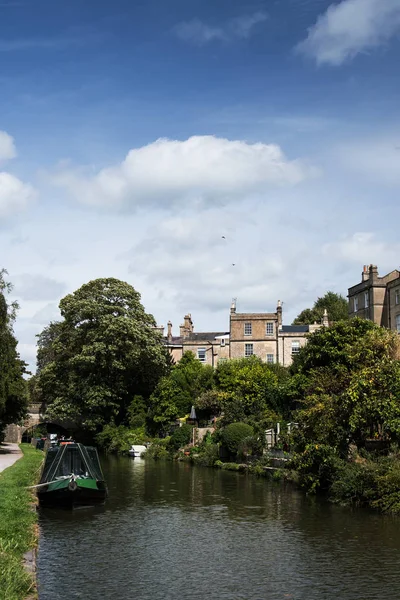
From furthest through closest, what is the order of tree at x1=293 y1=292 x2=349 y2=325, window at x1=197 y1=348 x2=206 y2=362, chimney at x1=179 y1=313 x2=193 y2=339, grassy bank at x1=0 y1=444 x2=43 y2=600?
tree at x1=293 y1=292 x2=349 y2=325
chimney at x1=179 y1=313 x2=193 y2=339
window at x1=197 y1=348 x2=206 y2=362
grassy bank at x1=0 y1=444 x2=43 y2=600

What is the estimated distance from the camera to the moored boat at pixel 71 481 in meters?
25.8

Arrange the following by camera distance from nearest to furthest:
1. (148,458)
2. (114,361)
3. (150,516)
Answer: (150,516), (148,458), (114,361)

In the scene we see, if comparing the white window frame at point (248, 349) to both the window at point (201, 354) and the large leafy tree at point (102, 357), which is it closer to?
the window at point (201, 354)

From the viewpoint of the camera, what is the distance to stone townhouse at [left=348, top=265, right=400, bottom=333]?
56.0 m

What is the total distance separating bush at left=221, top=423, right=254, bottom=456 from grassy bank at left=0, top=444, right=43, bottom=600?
14680 millimetres

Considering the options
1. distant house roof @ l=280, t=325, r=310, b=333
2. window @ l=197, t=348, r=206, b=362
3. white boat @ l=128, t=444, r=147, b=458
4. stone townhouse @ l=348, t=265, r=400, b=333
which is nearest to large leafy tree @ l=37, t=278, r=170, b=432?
white boat @ l=128, t=444, r=147, b=458

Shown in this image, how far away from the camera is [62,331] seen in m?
65.8

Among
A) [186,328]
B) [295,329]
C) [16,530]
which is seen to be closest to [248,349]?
[295,329]

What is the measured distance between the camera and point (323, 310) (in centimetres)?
8812

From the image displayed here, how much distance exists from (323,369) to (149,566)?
999 inches

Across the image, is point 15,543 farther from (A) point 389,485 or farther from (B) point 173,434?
(B) point 173,434

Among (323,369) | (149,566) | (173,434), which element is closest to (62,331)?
(173,434)

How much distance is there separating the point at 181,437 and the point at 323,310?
3953cm

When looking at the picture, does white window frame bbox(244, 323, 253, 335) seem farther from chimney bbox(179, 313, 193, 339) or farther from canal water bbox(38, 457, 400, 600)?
canal water bbox(38, 457, 400, 600)
